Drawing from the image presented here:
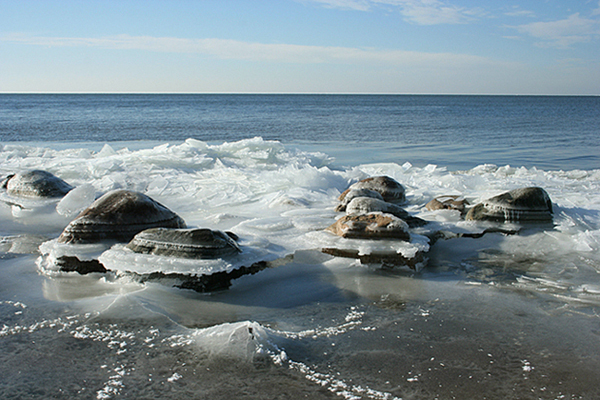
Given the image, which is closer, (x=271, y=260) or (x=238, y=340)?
(x=238, y=340)

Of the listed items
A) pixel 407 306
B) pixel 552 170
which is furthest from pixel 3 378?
pixel 552 170

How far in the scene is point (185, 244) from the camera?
134 inches

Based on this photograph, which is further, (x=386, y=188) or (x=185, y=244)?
(x=386, y=188)

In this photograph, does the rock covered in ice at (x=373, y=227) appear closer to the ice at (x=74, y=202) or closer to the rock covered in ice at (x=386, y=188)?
the rock covered in ice at (x=386, y=188)

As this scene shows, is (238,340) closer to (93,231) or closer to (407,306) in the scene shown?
(407,306)

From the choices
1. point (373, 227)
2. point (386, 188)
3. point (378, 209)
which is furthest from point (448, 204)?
point (373, 227)

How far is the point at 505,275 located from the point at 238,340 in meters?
2.34

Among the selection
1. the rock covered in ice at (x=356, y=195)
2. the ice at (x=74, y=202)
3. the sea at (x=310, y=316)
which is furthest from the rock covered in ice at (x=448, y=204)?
the ice at (x=74, y=202)

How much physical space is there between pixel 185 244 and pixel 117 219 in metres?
0.99

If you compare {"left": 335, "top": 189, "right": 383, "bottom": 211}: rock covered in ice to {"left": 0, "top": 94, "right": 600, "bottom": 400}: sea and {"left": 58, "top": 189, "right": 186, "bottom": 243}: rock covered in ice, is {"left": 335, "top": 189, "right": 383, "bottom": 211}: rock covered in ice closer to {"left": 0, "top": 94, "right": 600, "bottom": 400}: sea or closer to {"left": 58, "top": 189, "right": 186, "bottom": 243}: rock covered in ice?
{"left": 0, "top": 94, "right": 600, "bottom": 400}: sea

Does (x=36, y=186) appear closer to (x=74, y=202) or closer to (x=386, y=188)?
(x=74, y=202)

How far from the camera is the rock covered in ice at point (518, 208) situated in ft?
16.6

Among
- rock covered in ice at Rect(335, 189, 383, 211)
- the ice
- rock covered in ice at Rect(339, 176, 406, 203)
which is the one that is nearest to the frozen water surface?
rock covered in ice at Rect(335, 189, 383, 211)

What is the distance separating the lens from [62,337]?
2555 millimetres
